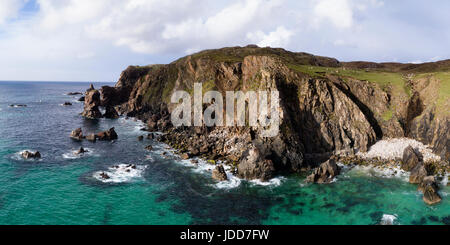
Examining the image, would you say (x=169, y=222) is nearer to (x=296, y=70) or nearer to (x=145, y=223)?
(x=145, y=223)

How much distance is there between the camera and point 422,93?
3061 inches

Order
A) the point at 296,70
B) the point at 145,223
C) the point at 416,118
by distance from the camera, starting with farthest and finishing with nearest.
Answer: the point at 296,70, the point at 416,118, the point at 145,223

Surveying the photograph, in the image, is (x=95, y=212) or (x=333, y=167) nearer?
(x=95, y=212)

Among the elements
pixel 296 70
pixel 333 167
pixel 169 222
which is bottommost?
pixel 169 222

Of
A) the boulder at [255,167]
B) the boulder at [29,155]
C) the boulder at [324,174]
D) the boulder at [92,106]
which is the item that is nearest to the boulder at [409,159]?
the boulder at [324,174]

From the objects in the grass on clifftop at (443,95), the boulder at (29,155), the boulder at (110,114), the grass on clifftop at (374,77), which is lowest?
the boulder at (29,155)

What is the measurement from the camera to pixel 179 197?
49594 millimetres

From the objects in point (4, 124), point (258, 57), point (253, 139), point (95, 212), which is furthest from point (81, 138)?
point (258, 57)

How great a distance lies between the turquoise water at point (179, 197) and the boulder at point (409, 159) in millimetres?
7316

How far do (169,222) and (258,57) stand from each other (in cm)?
6582

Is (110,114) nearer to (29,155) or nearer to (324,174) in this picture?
(29,155)

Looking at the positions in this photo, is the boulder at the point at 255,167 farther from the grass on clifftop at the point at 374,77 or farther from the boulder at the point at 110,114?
the boulder at the point at 110,114

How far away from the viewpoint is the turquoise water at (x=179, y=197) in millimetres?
42375

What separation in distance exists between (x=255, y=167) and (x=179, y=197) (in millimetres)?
17906
